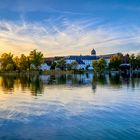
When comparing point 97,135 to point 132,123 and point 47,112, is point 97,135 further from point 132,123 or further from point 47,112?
point 47,112

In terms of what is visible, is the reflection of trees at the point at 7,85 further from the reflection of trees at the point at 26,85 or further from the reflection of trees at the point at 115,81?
the reflection of trees at the point at 115,81

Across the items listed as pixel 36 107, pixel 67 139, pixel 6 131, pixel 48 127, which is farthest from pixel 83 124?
pixel 36 107

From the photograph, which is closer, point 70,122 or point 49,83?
point 70,122

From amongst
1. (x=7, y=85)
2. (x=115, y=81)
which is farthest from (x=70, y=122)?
(x=115, y=81)

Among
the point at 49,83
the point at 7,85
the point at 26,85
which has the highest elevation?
the point at 49,83

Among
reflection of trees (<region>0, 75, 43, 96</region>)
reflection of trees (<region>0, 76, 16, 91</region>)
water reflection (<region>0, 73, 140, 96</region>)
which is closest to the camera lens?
reflection of trees (<region>0, 75, 43, 96</region>)

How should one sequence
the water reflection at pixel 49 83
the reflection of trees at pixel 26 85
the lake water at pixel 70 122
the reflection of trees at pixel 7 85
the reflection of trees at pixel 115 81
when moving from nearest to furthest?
the lake water at pixel 70 122 < the reflection of trees at pixel 26 85 < the water reflection at pixel 49 83 < the reflection of trees at pixel 7 85 < the reflection of trees at pixel 115 81

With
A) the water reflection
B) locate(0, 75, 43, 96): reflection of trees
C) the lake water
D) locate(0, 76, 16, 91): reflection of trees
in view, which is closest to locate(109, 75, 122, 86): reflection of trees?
the water reflection

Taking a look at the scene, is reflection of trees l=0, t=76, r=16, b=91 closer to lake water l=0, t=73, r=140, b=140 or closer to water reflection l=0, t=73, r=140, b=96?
water reflection l=0, t=73, r=140, b=96

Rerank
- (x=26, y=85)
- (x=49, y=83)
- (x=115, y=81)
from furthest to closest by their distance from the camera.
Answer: (x=115, y=81), (x=49, y=83), (x=26, y=85)

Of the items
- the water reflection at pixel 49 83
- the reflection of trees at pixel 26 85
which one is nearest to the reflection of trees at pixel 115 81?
the water reflection at pixel 49 83

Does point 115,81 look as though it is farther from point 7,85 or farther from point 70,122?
point 70,122

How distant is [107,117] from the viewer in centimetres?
2630

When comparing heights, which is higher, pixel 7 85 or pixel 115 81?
pixel 115 81
